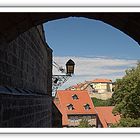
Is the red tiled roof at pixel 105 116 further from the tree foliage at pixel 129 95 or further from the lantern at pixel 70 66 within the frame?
the lantern at pixel 70 66

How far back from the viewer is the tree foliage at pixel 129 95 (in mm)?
23219

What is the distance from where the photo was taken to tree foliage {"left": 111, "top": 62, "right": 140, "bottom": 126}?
23219 mm

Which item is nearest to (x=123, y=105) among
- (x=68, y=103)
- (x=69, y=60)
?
(x=68, y=103)

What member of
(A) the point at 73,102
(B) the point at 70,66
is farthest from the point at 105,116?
(B) the point at 70,66

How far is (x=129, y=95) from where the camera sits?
23.7m

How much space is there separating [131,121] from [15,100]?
18.9 meters

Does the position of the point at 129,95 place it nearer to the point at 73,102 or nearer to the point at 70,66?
the point at 73,102

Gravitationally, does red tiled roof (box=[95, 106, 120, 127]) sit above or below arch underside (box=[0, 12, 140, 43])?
below

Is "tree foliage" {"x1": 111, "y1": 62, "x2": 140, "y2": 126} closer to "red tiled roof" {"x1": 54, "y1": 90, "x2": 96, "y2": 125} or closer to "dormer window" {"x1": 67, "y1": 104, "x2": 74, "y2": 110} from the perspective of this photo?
"red tiled roof" {"x1": 54, "y1": 90, "x2": 96, "y2": 125}

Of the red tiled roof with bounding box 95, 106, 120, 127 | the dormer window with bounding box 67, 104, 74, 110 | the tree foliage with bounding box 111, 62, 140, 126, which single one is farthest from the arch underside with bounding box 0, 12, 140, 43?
the dormer window with bounding box 67, 104, 74, 110

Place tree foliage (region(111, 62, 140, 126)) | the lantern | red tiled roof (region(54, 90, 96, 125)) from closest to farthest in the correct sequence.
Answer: the lantern, tree foliage (region(111, 62, 140, 126)), red tiled roof (region(54, 90, 96, 125))

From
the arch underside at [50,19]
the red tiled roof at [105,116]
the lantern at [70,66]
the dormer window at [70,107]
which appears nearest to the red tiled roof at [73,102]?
the dormer window at [70,107]

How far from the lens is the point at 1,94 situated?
2600 mm
